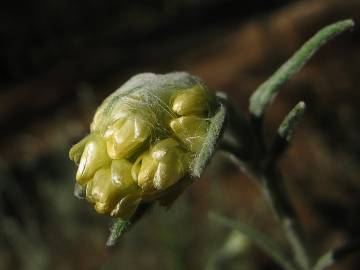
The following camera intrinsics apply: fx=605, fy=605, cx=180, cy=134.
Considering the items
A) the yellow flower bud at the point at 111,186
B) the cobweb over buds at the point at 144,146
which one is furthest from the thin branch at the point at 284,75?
the yellow flower bud at the point at 111,186

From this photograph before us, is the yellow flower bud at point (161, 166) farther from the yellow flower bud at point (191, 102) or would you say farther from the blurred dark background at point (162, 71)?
the blurred dark background at point (162, 71)

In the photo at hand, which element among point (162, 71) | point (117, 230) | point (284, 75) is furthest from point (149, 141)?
point (162, 71)

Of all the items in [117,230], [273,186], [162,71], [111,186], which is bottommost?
[162,71]

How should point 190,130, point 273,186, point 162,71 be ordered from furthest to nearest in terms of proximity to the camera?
1. point 162,71
2. point 273,186
3. point 190,130

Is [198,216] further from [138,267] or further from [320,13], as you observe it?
[320,13]

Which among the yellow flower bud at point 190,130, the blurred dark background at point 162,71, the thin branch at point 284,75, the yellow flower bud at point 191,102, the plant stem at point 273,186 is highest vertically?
the yellow flower bud at point 191,102

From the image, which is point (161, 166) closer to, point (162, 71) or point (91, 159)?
point (91, 159)

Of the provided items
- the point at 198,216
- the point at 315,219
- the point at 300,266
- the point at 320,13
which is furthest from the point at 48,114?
the point at 300,266

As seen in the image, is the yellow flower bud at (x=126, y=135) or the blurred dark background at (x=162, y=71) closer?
the yellow flower bud at (x=126, y=135)

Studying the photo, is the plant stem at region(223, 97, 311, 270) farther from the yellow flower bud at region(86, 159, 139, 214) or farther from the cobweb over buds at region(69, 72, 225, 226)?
the yellow flower bud at region(86, 159, 139, 214)
